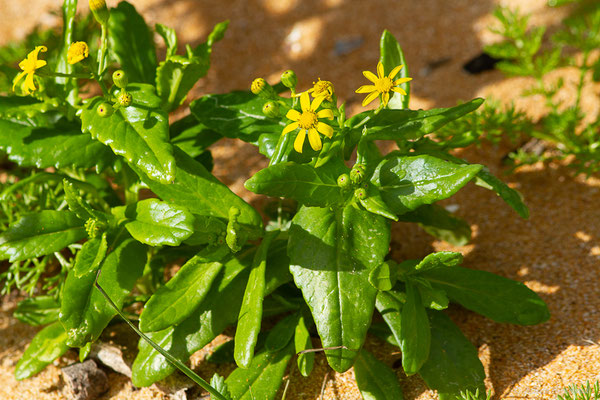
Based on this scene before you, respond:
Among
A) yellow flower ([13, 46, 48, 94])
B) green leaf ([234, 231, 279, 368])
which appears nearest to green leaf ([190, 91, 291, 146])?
green leaf ([234, 231, 279, 368])

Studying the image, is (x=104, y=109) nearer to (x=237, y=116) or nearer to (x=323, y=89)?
(x=237, y=116)

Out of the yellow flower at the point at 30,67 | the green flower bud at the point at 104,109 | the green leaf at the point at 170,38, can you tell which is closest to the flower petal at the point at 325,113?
the green flower bud at the point at 104,109

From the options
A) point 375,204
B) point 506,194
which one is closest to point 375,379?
point 375,204

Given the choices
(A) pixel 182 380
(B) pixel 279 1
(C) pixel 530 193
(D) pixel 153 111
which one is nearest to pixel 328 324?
(A) pixel 182 380

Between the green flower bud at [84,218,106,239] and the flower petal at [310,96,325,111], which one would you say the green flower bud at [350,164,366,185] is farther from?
the green flower bud at [84,218,106,239]

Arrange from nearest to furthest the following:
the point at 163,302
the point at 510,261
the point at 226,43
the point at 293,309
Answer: the point at 163,302
the point at 293,309
the point at 510,261
the point at 226,43

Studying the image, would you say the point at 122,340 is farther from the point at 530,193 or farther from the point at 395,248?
the point at 530,193

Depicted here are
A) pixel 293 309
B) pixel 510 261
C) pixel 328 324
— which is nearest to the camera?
pixel 328 324
